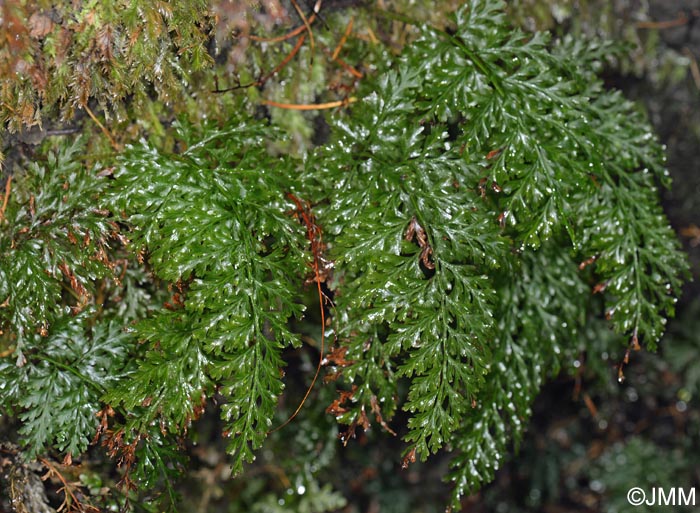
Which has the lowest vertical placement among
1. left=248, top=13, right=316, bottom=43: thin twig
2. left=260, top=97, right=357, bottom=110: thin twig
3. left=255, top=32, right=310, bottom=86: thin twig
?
left=260, top=97, right=357, bottom=110: thin twig

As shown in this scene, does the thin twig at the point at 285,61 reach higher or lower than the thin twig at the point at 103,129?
higher

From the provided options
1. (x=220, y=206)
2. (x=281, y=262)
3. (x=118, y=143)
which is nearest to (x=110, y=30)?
(x=118, y=143)

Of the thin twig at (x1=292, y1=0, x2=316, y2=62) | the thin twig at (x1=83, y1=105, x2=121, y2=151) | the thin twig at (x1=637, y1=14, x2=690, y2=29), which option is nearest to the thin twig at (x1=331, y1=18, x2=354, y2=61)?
the thin twig at (x1=292, y1=0, x2=316, y2=62)

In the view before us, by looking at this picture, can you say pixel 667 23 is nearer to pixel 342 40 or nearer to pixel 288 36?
pixel 342 40

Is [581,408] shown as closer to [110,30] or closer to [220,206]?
[220,206]

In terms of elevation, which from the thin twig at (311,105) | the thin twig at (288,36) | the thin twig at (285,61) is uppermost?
the thin twig at (288,36)

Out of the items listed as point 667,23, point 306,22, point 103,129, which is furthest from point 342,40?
point 667,23

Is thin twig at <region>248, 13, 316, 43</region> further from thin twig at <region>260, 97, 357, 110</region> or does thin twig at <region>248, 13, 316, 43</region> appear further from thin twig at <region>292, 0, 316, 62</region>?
thin twig at <region>260, 97, 357, 110</region>

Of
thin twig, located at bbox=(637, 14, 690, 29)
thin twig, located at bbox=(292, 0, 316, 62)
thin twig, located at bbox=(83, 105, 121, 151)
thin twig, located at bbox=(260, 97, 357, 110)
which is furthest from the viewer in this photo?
thin twig, located at bbox=(637, 14, 690, 29)

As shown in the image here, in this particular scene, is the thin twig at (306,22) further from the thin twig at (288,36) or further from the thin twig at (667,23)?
the thin twig at (667,23)

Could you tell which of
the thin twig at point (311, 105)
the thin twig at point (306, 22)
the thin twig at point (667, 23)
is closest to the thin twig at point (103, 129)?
the thin twig at point (311, 105)

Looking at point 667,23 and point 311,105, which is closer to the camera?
point 311,105
